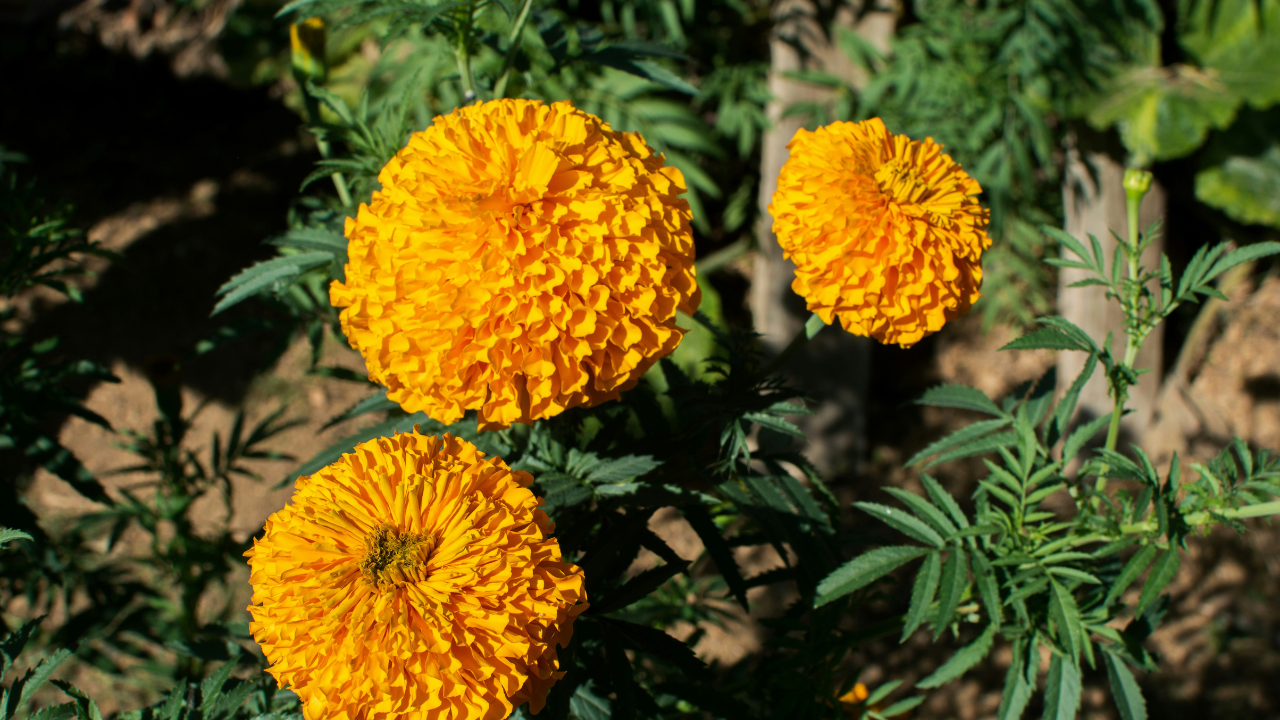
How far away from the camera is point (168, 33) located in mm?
4391

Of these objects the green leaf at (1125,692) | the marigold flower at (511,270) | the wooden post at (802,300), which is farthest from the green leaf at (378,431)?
the wooden post at (802,300)

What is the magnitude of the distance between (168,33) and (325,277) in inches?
166

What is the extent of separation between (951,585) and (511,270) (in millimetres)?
744

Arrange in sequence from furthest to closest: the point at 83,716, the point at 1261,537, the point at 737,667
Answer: the point at 1261,537 < the point at 737,667 < the point at 83,716

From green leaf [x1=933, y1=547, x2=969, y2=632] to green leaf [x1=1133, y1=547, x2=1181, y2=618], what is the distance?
0.71 feet

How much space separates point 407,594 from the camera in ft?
2.56

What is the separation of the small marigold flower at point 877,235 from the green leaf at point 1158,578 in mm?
449

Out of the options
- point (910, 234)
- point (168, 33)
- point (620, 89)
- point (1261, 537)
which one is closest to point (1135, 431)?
point (1261, 537)

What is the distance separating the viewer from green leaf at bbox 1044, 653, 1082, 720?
113cm

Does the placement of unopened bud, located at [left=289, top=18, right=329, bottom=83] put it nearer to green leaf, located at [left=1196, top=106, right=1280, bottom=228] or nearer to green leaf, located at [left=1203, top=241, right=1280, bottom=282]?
green leaf, located at [left=1203, top=241, right=1280, bottom=282]

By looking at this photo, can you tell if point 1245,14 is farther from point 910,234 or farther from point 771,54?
point 910,234

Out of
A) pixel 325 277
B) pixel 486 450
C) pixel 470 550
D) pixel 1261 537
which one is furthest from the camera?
pixel 1261 537

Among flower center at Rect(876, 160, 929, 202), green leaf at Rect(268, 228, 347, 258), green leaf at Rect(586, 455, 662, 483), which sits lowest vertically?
green leaf at Rect(586, 455, 662, 483)

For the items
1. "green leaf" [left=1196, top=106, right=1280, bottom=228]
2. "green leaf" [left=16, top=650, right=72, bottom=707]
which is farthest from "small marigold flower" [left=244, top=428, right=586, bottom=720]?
"green leaf" [left=1196, top=106, right=1280, bottom=228]
